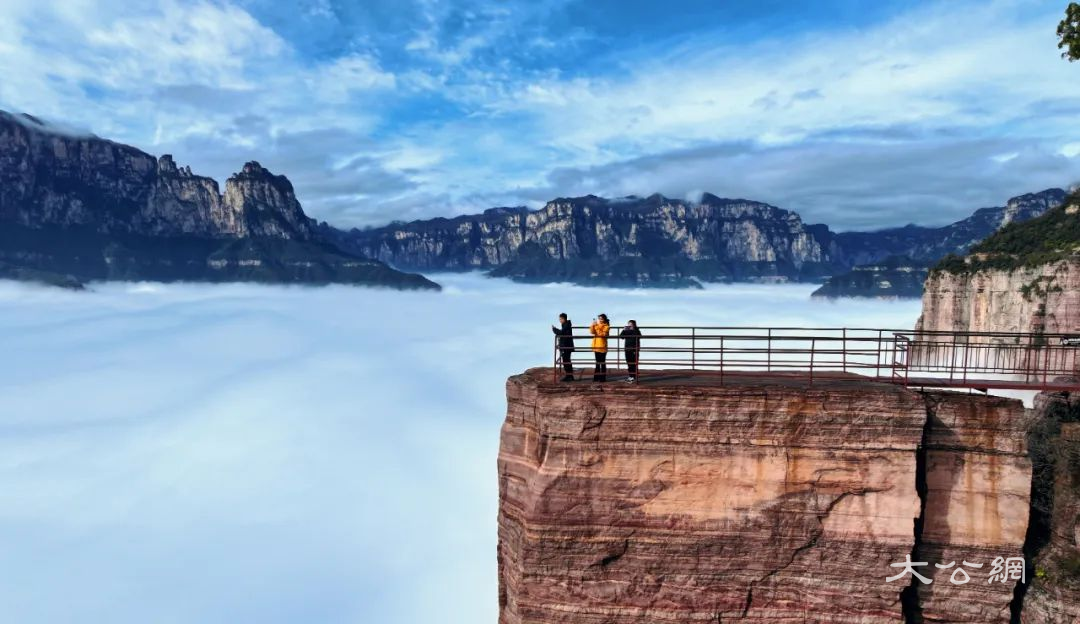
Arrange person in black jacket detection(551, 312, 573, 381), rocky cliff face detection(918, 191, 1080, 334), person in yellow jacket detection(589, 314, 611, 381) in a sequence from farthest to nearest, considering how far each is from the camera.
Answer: rocky cliff face detection(918, 191, 1080, 334)
person in yellow jacket detection(589, 314, 611, 381)
person in black jacket detection(551, 312, 573, 381)

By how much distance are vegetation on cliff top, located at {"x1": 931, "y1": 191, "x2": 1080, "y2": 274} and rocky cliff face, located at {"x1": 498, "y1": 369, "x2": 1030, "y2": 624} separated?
8925cm

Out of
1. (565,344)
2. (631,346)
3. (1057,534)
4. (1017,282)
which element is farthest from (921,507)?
(1017,282)

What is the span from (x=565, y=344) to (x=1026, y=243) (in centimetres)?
11469

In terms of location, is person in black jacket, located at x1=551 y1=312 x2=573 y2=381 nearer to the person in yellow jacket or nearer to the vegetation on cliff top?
the person in yellow jacket

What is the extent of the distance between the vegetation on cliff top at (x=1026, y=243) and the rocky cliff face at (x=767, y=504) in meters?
89.2

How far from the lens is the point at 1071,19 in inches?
940

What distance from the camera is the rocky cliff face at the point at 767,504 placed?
16703 mm

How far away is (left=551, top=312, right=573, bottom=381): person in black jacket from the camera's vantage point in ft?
61.0

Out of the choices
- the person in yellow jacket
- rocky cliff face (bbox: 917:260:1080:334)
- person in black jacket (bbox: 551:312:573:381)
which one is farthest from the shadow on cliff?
rocky cliff face (bbox: 917:260:1080:334)

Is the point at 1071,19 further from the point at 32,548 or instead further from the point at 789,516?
the point at 32,548

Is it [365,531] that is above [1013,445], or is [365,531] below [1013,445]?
below

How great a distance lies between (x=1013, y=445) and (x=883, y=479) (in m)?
3.57

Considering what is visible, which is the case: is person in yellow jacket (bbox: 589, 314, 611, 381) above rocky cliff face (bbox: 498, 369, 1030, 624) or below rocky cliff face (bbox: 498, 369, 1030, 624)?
above

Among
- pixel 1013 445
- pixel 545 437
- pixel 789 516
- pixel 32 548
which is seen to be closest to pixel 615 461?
pixel 545 437
